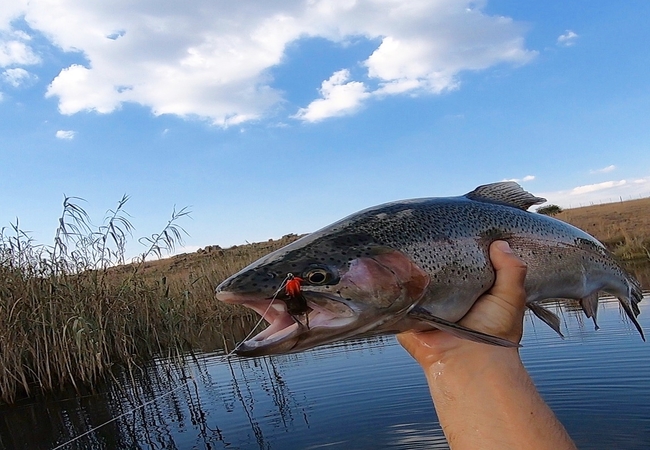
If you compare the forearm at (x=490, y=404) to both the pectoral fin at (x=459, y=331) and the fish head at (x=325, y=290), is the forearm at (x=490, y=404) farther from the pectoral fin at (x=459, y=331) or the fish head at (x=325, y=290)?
the fish head at (x=325, y=290)

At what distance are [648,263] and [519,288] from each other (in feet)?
60.6

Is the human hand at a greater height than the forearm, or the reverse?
the human hand

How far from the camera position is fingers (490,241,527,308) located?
106 inches

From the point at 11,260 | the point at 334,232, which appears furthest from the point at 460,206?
the point at 11,260

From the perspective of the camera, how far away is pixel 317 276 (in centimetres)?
226

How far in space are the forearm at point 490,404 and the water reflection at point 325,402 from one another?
11.7ft

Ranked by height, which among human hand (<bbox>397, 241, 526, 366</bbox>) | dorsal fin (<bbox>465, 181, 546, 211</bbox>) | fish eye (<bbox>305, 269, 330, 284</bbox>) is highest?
dorsal fin (<bbox>465, 181, 546, 211</bbox>)

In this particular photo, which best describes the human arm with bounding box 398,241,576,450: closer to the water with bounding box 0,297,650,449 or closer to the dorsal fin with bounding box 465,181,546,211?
the dorsal fin with bounding box 465,181,546,211

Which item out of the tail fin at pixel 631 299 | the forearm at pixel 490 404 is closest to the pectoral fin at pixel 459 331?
the forearm at pixel 490 404

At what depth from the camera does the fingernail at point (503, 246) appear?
9.27ft

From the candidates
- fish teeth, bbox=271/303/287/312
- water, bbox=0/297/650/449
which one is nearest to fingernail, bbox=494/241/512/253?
fish teeth, bbox=271/303/287/312

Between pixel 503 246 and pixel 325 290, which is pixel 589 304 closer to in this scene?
pixel 503 246

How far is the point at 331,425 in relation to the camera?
22.0 ft

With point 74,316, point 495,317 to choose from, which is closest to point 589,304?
point 495,317
